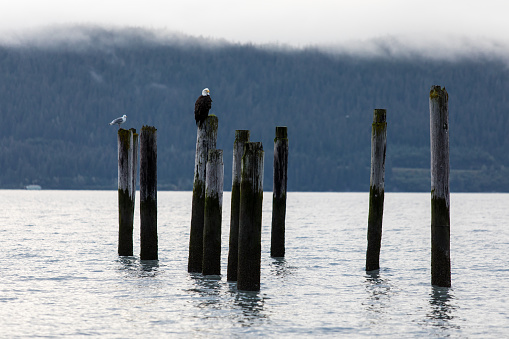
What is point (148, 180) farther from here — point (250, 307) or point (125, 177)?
point (250, 307)

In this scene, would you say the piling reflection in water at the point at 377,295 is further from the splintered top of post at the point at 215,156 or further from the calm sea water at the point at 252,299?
the splintered top of post at the point at 215,156

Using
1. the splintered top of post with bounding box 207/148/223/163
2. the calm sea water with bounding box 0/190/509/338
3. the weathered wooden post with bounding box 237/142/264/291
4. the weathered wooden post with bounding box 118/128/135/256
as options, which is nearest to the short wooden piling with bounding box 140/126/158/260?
the weathered wooden post with bounding box 118/128/135/256

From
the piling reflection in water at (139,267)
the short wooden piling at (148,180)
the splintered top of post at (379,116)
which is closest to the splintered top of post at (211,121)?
the short wooden piling at (148,180)

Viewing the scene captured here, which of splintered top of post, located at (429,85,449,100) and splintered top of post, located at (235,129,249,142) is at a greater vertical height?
splintered top of post, located at (429,85,449,100)

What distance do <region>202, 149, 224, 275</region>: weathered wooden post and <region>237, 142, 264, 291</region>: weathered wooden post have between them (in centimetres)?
151

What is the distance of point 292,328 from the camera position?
52.4ft

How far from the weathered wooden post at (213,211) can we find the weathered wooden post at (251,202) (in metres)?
1.51

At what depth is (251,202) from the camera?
1683cm

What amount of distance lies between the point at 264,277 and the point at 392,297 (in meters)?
4.78

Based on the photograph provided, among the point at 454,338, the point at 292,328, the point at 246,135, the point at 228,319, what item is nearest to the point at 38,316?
the point at 228,319

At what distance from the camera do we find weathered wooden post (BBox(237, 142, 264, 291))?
16.7 metres

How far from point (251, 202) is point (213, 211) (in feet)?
8.32

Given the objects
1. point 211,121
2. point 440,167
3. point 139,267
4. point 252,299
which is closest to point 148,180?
point 211,121

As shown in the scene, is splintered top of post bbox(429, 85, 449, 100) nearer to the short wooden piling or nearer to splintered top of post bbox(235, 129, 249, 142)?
splintered top of post bbox(235, 129, 249, 142)
